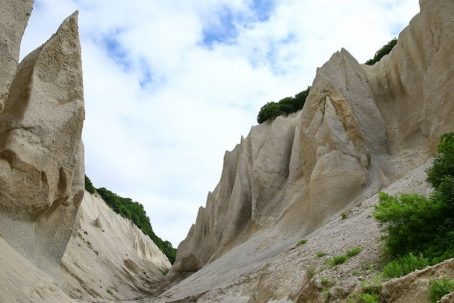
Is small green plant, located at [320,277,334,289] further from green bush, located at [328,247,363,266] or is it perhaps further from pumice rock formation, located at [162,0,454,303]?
pumice rock formation, located at [162,0,454,303]

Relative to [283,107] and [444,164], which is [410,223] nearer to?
[444,164]

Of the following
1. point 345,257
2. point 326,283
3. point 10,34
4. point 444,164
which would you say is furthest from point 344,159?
point 10,34

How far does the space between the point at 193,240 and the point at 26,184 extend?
28645 millimetres

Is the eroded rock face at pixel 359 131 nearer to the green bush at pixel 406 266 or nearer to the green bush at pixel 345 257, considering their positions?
the green bush at pixel 345 257

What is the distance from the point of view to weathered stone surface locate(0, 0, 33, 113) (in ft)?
37.4

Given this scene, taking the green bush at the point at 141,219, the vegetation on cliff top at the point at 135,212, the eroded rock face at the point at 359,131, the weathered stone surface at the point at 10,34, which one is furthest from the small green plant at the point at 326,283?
the green bush at the point at 141,219

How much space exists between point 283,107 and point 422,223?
29201mm

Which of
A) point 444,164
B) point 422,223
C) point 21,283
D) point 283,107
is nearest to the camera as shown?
point 422,223

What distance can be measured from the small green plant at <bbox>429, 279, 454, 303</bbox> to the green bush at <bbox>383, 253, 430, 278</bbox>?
2.93 metres

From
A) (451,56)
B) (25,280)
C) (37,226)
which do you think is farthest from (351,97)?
(25,280)

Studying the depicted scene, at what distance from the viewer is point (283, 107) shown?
39.4 metres

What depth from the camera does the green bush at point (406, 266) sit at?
A: 365 inches

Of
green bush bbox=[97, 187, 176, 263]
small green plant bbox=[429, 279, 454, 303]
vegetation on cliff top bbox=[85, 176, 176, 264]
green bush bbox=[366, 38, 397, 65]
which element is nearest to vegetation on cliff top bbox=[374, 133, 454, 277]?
small green plant bbox=[429, 279, 454, 303]

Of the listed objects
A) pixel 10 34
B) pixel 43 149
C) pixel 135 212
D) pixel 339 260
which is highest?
pixel 135 212
